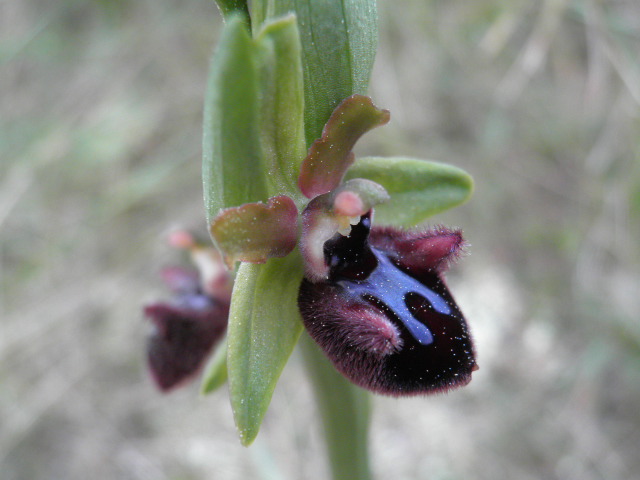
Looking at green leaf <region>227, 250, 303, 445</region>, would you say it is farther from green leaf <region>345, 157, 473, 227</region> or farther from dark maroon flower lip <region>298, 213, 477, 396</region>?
green leaf <region>345, 157, 473, 227</region>

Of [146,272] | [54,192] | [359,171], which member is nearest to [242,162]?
Result: [359,171]

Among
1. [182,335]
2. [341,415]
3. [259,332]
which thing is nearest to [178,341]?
[182,335]

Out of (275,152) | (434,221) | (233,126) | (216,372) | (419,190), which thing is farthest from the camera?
(434,221)

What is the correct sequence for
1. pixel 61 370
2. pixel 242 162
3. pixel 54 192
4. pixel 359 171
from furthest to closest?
pixel 54 192 → pixel 61 370 → pixel 359 171 → pixel 242 162

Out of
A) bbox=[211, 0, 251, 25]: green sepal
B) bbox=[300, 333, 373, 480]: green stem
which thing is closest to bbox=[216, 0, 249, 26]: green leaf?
bbox=[211, 0, 251, 25]: green sepal

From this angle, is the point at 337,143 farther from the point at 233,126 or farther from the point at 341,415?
the point at 341,415

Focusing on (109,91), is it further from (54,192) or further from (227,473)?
(227,473)
